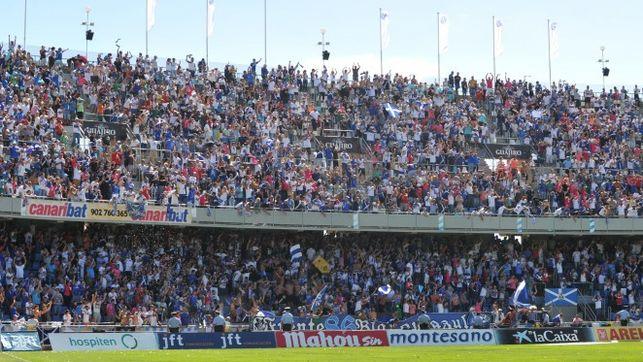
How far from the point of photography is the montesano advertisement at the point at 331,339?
42.9 m

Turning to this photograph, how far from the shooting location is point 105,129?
5494 cm

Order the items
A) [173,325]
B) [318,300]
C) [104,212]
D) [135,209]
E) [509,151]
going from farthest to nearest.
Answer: [509,151] → [318,300] → [135,209] → [104,212] → [173,325]

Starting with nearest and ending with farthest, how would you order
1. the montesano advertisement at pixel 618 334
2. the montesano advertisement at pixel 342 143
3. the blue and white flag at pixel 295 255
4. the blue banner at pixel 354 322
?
the montesano advertisement at pixel 618 334 → the blue banner at pixel 354 322 → the blue and white flag at pixel 295 255 → the montesano advertisement at pixel 342 143

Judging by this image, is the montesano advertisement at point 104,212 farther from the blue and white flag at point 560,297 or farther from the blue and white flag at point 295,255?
the blue and white flag at point 560,297

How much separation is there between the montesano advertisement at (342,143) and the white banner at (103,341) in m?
24.3

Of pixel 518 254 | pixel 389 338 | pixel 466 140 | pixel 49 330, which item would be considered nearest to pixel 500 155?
pixel 466 140

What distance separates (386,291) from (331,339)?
1135 centimetres

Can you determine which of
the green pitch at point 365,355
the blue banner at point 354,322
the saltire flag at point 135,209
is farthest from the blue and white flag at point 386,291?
the green pitch at point 365,355

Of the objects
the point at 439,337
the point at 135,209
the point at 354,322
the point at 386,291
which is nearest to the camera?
the point at 439,337

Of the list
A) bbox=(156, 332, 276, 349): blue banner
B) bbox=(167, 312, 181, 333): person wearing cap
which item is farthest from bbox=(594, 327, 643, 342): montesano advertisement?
bbox=(167, 312, 181, 333): person wearing cap

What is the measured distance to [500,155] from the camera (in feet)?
220

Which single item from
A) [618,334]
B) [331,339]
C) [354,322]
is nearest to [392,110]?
[354,322]

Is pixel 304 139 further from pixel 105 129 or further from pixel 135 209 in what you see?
pixel 135 209

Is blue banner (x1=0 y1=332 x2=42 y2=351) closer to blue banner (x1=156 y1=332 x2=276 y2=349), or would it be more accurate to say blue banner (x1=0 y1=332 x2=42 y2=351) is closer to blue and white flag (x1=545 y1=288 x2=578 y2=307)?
blue banner (x1=156 y1=332 x2=276 y2=349)
